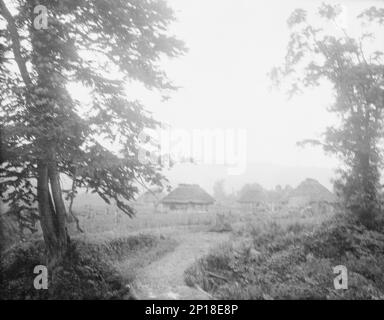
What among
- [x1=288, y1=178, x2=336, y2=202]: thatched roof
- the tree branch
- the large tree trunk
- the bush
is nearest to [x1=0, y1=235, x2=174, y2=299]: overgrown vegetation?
the bush

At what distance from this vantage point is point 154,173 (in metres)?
7.84

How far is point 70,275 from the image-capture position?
7.53 meters

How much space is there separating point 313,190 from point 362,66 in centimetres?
3186

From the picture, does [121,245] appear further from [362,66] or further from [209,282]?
[362,66]

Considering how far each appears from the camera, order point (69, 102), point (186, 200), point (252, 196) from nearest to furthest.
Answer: point (69, 102) → point (186, 200) → point (252, 196)

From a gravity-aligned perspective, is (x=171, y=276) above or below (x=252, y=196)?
above

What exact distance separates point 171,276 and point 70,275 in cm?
278

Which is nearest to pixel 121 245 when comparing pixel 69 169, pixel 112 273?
pixel 112 273

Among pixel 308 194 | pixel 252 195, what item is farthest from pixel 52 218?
pixel 252 195

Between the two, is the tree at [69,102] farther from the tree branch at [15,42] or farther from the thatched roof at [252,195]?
the thatched roof at [252,195]

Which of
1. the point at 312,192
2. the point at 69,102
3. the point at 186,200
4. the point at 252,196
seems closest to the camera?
the point at 69,102

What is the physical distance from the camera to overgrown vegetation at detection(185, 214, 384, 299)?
25.7 feet

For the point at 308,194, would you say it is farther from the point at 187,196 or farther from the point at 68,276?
the point at 68,276

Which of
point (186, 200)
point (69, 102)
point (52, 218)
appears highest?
point (69, 102)
